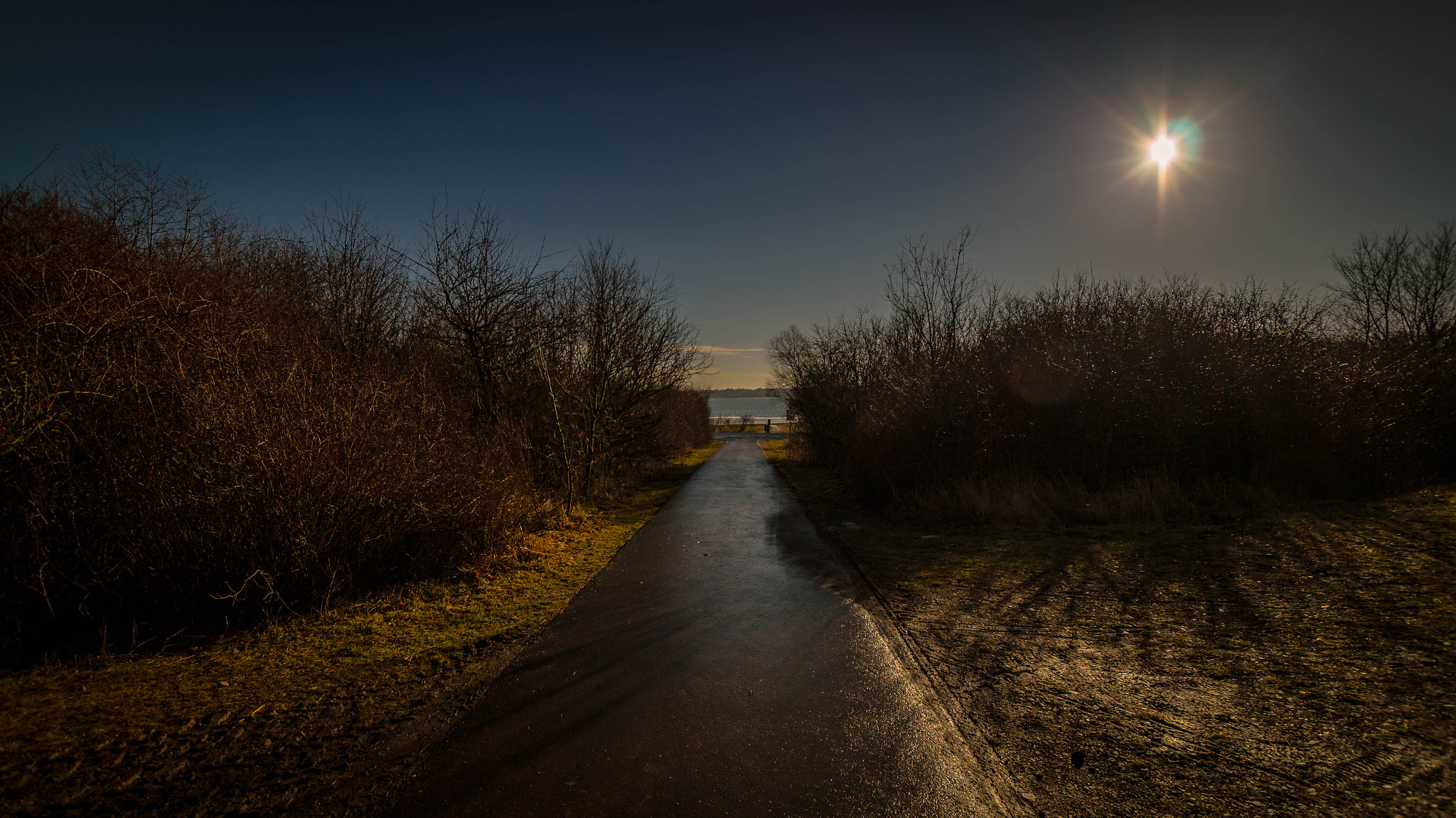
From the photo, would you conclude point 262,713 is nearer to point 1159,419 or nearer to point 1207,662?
point 1207,662

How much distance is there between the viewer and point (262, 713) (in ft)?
12.5

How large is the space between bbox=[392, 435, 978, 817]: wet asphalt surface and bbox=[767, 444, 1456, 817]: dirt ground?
470 millimetres

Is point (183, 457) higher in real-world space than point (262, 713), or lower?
higher

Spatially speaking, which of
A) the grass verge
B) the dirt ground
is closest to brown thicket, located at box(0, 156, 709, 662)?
the grass verge

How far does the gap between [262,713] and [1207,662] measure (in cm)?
671

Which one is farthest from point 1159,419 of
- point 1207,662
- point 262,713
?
point 262,713

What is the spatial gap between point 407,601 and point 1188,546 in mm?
9719

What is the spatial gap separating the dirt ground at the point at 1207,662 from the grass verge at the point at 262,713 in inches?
138

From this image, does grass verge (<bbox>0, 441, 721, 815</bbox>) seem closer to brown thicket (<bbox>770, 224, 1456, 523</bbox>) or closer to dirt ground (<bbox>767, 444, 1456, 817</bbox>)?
dirt ground (<bbox>767, 444, 1456, 817</bbox>)

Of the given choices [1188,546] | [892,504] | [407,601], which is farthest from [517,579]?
[1188,546]

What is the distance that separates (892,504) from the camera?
11.8 meters

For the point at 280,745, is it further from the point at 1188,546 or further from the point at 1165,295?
the point at 1165,295

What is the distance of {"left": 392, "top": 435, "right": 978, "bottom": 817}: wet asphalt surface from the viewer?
2.88m

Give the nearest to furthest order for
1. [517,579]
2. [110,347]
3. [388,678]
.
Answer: [388,678]
[110,347]
[517,579]
